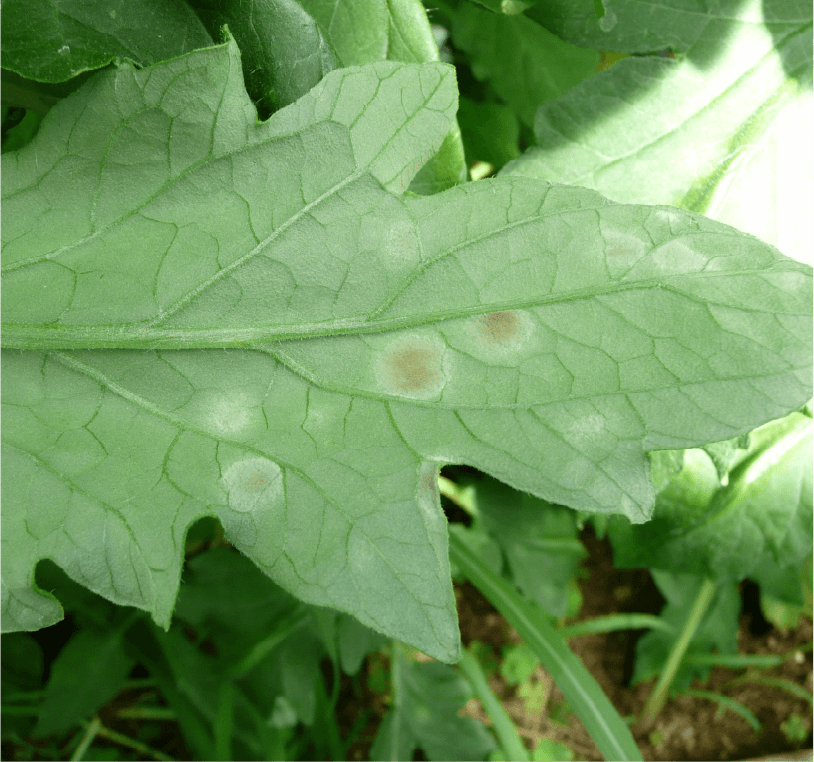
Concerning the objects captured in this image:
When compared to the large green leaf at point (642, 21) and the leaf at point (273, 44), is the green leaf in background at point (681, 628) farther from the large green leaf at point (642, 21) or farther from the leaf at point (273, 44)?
the leaf at point (273, 44)

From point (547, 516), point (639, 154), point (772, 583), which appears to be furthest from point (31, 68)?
point (772, 583)

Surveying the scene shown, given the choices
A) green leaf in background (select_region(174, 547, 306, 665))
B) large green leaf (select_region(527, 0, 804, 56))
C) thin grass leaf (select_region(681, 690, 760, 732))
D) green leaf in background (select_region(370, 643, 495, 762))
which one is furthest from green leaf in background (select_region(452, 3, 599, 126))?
thin grass leaf (select_region(681, 690, 760, 732))

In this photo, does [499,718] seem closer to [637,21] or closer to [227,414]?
[227,414]

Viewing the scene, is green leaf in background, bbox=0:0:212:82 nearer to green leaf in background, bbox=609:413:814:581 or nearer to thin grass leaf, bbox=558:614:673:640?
green leaf in background, bbox=609:413:814:581

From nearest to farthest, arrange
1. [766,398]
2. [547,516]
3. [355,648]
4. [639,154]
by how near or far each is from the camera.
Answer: [766,398], [639,154], [355,648], [547,516]

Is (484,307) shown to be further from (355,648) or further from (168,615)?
(355,648)

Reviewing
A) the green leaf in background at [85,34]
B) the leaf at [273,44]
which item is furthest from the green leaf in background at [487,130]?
the green leaf in background at [85,34]
